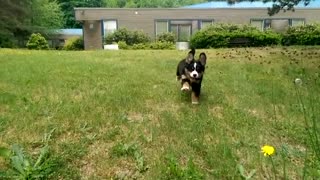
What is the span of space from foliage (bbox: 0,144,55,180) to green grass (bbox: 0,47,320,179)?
111 millimetres

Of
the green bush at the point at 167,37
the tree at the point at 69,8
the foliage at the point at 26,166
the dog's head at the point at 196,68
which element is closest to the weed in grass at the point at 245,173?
the foliage at the point at 26,166

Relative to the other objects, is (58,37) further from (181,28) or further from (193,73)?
(193,73)

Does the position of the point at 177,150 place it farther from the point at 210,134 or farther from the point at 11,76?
the point at 11,76

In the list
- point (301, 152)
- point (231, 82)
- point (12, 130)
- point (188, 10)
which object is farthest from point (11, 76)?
point (188, 10)

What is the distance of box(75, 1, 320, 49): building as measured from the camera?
30938mm

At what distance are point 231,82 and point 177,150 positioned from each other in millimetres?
3550

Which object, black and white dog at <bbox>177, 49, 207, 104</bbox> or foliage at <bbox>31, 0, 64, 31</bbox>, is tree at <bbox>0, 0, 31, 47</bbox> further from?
black and white dog at <bbox>177, 49, 207, 104</bbox>

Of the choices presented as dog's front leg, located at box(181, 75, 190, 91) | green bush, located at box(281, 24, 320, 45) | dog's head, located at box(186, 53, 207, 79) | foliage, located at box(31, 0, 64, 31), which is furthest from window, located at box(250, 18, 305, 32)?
foliage, located at box(31, 0, 64, 31)

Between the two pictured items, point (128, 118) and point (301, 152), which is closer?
point (301, 152)

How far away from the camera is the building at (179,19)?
30938mm

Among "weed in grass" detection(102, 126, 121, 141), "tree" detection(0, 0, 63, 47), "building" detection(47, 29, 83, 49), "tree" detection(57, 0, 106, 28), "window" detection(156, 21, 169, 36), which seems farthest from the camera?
"tree" detection(57, 0, 106, 28)

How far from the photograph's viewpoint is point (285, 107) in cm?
618

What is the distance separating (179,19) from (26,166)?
27.7 m

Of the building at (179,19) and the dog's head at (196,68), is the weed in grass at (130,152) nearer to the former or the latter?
the dog's head at (196,68)
